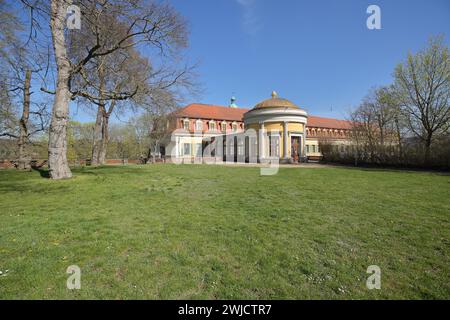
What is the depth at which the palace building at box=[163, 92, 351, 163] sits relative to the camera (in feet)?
98.1

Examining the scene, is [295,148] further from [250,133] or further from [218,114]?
[218,114]

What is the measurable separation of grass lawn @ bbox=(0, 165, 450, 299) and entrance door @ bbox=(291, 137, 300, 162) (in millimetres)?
23125

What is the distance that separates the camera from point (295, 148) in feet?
101

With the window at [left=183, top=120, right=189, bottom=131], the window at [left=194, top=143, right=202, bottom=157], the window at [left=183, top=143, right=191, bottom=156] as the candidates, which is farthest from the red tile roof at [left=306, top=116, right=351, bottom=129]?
the window at [left=183, top=143, right=191, bottom=156]

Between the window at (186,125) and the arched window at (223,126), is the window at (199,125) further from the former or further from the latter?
the arched window at (223,126)

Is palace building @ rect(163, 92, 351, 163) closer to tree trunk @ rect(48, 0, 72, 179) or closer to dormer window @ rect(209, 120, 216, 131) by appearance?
dormer window @ rect(209, 120, 216, 131)

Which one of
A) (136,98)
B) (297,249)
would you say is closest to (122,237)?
(297,249)

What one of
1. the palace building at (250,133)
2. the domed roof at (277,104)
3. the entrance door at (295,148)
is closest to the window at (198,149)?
the palace building at (250,133)

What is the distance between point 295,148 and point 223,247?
93.6 ft

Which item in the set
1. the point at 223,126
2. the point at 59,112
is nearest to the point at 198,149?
the point at 223,126

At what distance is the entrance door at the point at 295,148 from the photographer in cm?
3044

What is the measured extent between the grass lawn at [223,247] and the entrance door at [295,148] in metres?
23.1
